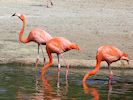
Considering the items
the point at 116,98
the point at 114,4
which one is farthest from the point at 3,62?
the point at 114,4

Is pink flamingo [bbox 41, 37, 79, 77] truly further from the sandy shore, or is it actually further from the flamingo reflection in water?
the flamingo reflection in water

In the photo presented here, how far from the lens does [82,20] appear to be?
19.4 metres

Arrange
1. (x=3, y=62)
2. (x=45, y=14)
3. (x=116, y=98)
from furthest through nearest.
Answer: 1. (x=45, y=14)
2. (x=3, y=62)
3. (x=116, y=98)

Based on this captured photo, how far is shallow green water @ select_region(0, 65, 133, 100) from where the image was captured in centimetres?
890

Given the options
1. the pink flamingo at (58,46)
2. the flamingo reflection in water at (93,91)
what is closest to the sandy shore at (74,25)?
the pink flamingo at (58,46)

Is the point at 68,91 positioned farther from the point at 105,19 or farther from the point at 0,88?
the point at 105,19

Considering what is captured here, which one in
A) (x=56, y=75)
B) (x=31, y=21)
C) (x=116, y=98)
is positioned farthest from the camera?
(x=31, y=21)

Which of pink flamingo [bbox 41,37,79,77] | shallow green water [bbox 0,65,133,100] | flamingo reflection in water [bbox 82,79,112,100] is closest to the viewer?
shallow green water [bbox 0,65,133,100]

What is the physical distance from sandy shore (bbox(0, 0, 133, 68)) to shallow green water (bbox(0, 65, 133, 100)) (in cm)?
139

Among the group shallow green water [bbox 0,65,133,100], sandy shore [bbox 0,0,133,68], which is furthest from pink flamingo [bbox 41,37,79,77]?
sandy shore [bbox 0,0,133,68]

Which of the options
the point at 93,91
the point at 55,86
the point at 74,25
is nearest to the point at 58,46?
the point at 55,86

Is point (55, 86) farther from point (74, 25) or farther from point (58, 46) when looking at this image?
point (74, 25)

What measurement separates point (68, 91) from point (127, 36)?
23.9 ft

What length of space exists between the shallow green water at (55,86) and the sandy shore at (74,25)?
1394 millimetres
